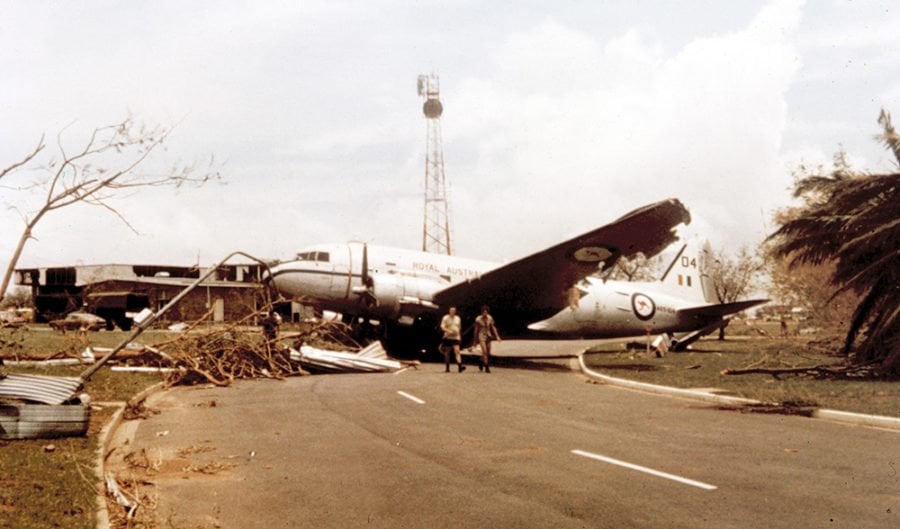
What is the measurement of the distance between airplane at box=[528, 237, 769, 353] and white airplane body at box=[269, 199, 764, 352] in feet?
0.18

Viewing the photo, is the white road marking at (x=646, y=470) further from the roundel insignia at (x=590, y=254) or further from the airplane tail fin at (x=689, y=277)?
the airplane tail fin at (x=689, y=277)

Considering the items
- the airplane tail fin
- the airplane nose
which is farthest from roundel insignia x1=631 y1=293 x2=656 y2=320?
the airplane nose

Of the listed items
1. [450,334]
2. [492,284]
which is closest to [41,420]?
[450,334]

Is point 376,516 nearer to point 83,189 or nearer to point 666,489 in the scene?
point 666,489

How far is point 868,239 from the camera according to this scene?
1764 cm

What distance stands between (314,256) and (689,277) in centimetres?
1588

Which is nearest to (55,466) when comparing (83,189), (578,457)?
(83,189)

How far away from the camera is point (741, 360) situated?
22906 millimetres

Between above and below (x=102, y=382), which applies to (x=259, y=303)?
above

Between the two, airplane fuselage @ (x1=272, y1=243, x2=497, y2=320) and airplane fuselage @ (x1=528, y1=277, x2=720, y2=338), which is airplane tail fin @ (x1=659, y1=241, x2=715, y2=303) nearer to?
airplane fuselage @ (x1=528, y1=277, x2=720, y2=338)

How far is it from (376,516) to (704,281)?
2653 centimetres

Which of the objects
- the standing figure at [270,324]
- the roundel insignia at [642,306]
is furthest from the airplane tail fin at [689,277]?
the standing figure at [270,324]

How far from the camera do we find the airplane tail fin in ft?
94.4

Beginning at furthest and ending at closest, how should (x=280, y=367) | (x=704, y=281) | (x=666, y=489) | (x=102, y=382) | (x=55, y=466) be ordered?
(x=704, y=281) < (x=280, y=367) < (x=102, y=382) < (x=55, y=466) < (x=666, y=489)
